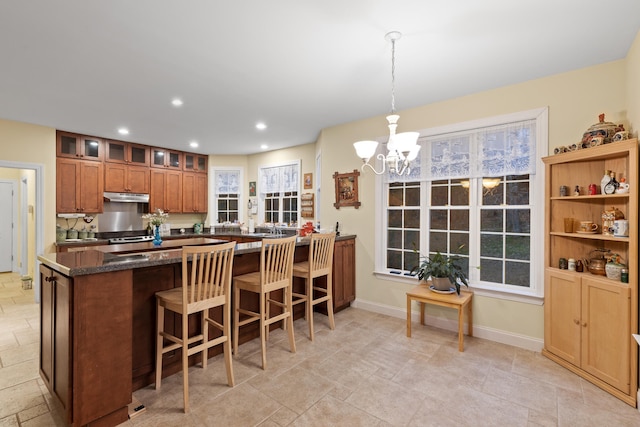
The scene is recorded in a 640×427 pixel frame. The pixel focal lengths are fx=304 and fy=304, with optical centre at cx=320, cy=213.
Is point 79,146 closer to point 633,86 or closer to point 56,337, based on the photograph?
point 56,337

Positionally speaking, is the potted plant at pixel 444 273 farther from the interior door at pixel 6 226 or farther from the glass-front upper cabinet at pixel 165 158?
the interior door at pixel 6 226

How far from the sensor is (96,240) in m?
5.02

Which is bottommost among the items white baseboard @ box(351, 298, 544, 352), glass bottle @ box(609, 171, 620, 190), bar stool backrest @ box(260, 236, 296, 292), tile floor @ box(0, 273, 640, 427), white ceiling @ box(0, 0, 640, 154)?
tile floor @ box(0, 273, 640, 427)

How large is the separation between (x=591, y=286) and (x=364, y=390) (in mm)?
2007

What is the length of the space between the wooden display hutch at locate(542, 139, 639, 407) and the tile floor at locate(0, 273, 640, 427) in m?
0.16

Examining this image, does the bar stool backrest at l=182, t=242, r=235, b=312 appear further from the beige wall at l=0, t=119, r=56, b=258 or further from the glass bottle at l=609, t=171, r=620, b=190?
the beige wall at l=0, t=119, r=56, b=258

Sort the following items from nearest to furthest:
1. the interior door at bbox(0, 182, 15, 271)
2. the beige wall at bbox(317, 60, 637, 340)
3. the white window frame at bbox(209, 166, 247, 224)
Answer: the beige wall at bbox(317, 60, 637, 340)
the interior door at bbox(0, 182, 15, 271)
the white window frame at bbox(209, 166, 247, 224)

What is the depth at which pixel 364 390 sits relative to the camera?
232cm

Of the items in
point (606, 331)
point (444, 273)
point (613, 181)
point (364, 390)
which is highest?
point (613, 181)

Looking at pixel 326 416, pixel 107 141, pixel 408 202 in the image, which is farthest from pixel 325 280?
pixel 107 141

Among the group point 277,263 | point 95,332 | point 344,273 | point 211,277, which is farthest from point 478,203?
point 95,332

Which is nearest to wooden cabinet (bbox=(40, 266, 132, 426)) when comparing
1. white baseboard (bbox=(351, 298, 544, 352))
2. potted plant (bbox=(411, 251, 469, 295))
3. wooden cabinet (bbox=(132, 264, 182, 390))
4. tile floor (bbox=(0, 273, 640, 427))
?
tile floor (bbox=(0, 273, 640, 427))

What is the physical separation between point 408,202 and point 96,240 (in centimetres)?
499

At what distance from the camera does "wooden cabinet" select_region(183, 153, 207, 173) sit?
20.9 ft
